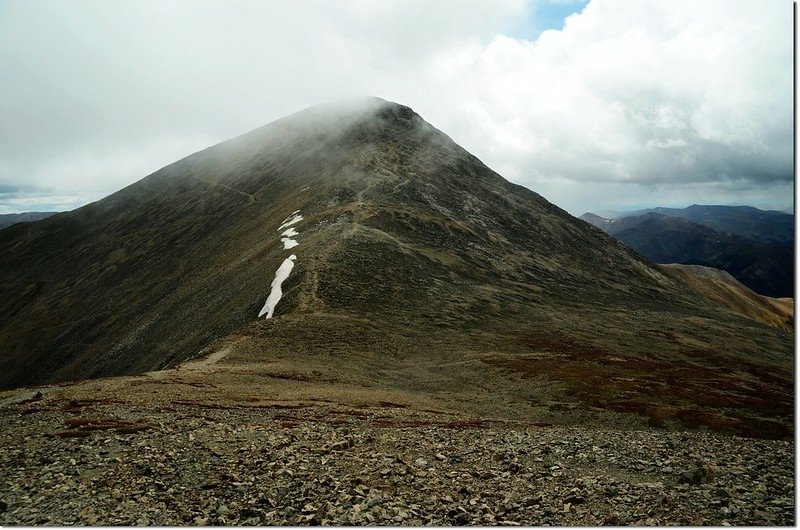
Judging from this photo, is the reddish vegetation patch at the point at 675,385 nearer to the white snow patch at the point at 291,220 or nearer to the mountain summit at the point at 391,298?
the mountain summit at the point at 391,298

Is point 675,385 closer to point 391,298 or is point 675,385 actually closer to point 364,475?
point 391,298

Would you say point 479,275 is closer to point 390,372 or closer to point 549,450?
point 390,372

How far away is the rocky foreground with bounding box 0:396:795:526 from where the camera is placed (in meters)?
16.3

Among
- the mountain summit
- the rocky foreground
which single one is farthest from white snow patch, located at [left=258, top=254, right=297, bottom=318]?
the rocky foreground

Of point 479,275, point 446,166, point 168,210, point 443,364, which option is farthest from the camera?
point 168,210

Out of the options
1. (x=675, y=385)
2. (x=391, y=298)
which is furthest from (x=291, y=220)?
(x=675, y=385)

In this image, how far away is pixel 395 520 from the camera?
1611 centimetres

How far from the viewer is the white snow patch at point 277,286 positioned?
70.9 meters

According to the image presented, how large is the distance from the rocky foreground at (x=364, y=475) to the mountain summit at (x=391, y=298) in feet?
69.6

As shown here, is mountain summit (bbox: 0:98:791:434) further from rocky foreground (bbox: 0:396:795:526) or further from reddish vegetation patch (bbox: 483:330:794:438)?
rocky foreground (bbox: 0:396:795:526)

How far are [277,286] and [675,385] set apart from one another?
57.2 meters

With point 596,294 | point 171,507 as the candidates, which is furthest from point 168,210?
point 171,507

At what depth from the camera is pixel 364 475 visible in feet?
65.0

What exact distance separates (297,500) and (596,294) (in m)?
120
